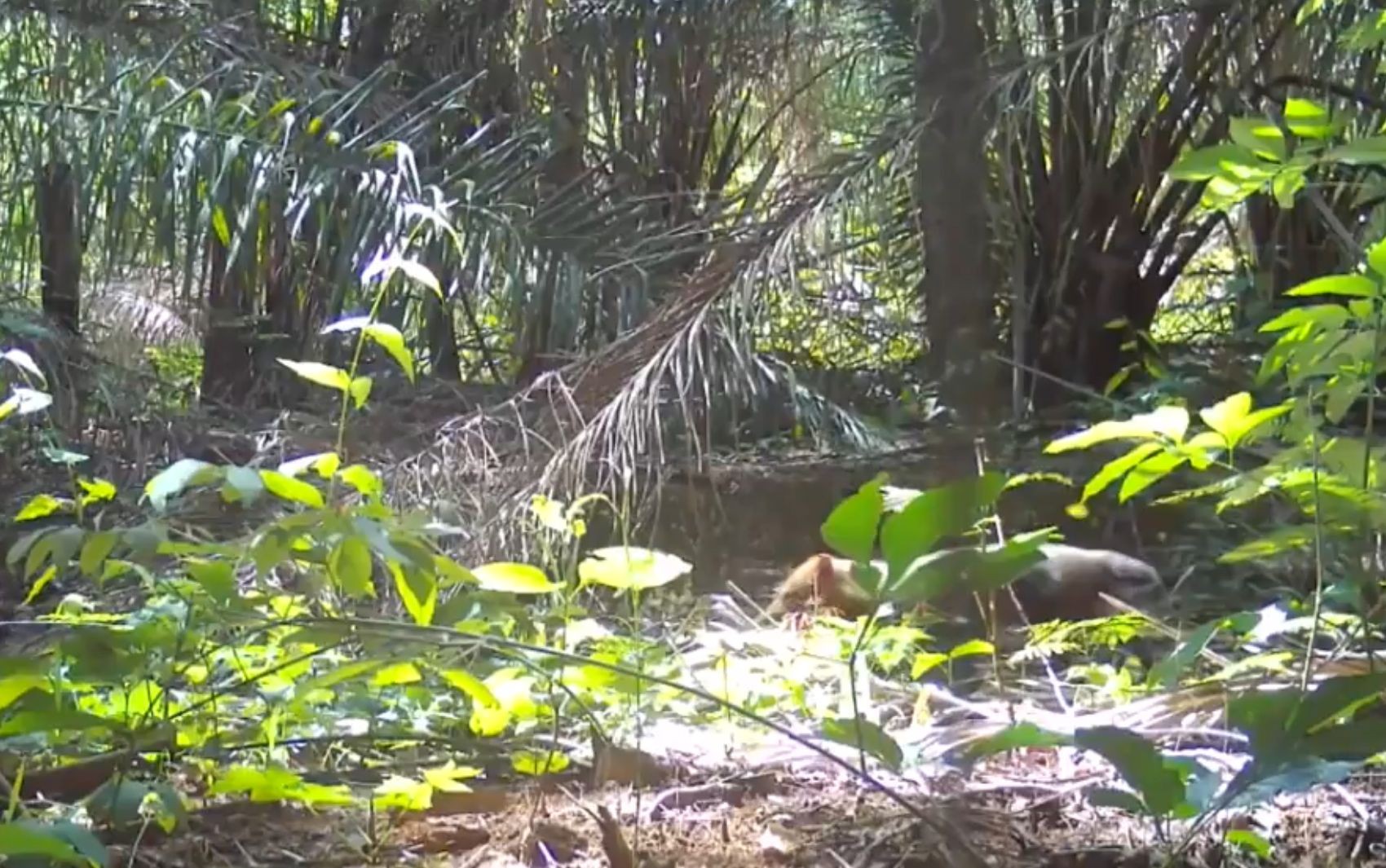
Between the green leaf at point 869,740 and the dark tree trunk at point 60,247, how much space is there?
1.45m

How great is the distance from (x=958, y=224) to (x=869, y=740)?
35cm

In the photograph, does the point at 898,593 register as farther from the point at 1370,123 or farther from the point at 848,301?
the point at 1370,123

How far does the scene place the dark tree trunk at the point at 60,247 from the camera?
73.1 inches

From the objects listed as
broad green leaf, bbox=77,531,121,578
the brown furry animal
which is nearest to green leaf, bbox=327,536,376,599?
broad green leaf, bbox=77,531,121,578

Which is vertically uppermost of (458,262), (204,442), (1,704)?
(458,262)

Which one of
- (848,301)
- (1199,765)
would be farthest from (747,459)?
(1199,765)

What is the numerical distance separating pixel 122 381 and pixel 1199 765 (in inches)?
61.7

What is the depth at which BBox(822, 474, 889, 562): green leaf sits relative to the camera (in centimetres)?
64

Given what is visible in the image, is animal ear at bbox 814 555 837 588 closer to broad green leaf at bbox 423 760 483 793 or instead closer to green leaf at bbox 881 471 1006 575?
broad green leaf at bbox 423 760 483 793

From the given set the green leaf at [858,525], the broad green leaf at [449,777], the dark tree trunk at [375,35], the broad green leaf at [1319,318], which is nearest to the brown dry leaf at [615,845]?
the broad green leaf at [449,777]

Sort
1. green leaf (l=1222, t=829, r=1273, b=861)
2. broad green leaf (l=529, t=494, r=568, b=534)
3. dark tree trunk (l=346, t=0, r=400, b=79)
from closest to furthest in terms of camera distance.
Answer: green leaf (l=1222, t=829, r=1273, b=861) → broad green leaf (l=529, t=494, r=568, b=534) → dark tree trunk (l=346, t=0, r=400, b=79)

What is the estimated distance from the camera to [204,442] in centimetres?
181

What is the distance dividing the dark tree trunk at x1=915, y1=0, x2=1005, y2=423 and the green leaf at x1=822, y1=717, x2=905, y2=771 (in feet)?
0.82

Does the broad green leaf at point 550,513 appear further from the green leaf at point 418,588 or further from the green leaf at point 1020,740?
the green leaf at point 1020,740
